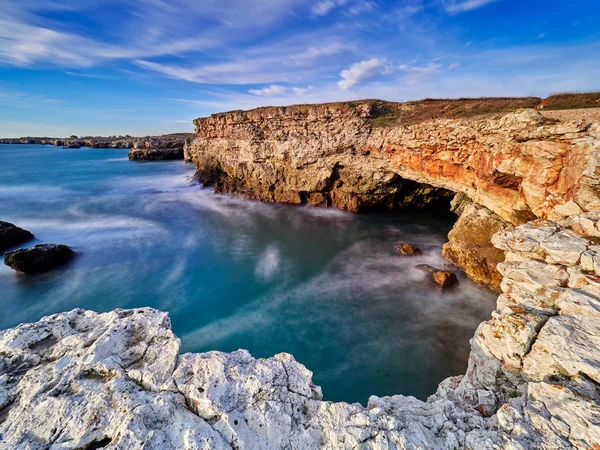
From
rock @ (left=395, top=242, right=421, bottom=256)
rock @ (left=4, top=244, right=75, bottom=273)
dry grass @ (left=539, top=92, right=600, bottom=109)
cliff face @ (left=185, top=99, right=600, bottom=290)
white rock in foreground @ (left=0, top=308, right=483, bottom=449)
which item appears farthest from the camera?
rock @ (left=395, top=242, right=421, bottom=256)

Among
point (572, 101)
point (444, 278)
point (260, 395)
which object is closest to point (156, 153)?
point (444, 278)

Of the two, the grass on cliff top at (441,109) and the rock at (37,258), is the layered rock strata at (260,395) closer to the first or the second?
the rock at (37,258)

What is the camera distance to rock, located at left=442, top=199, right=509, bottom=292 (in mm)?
11664

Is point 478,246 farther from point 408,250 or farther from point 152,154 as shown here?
point 152,154

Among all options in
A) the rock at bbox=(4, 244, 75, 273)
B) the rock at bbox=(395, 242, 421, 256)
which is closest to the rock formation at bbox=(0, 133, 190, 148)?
the rock at bbox=(4, 244, 75, 273)

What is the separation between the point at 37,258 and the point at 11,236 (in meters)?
5.38

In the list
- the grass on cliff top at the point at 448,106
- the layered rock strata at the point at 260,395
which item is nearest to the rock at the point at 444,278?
the layered rock strata at the point at 260,395

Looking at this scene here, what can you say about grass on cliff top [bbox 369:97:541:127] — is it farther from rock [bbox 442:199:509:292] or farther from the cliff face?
rock [bbox 442:199:509:292]

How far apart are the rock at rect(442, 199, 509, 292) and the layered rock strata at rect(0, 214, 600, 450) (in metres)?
6.58

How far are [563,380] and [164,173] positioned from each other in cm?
4419

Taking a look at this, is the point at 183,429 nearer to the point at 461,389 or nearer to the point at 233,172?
the point at 461,389

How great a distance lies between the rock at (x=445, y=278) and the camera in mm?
11719

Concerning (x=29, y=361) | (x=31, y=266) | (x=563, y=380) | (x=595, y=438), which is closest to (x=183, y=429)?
(x=29, y=361)

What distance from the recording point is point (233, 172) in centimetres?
2712
